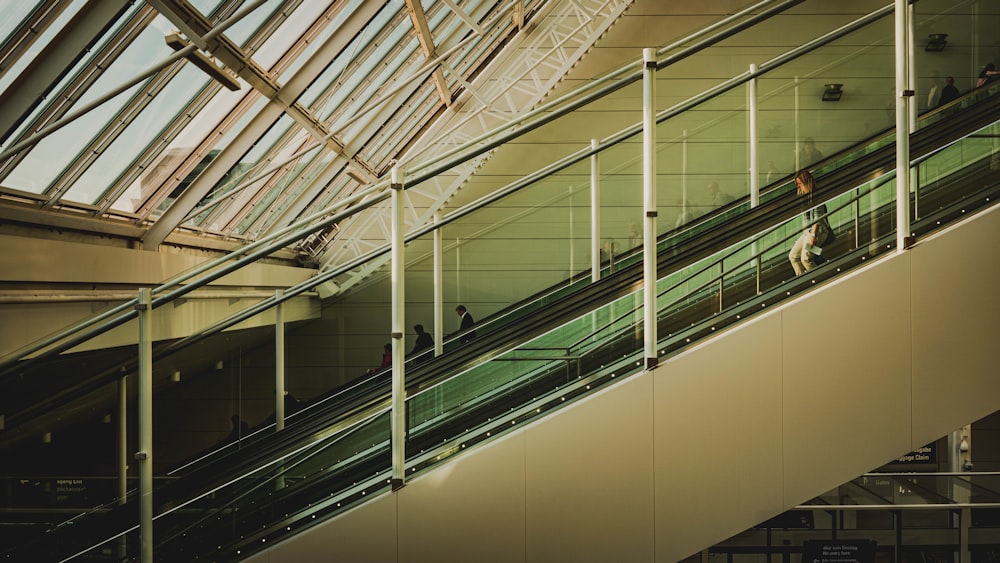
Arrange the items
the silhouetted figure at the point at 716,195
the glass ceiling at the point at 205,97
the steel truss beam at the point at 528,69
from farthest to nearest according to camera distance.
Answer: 1. the steel truss beam at the point at 528,69
2. the glass ceiling at the point at 205,97
3. the silhouetted figure at the point at 716,195

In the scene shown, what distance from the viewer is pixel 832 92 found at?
5.06 m

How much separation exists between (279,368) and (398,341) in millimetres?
767

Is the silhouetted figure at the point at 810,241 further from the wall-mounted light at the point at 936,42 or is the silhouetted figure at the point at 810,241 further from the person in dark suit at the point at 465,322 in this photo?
the person in dark suit at the point at 465,322

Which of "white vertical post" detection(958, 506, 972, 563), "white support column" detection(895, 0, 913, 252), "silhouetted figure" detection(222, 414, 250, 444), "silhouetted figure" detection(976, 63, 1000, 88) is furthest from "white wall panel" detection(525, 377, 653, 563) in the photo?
"white vertical post" detection(958, 506, 972, 563)

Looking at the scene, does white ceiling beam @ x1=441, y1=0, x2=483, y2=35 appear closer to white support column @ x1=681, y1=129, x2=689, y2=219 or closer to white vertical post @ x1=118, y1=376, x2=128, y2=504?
white support column @ x1=681, y1=129, x2=689, y2=219

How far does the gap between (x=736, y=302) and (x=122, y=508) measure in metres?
3.35

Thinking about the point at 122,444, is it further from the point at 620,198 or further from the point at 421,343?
the point at 620,198

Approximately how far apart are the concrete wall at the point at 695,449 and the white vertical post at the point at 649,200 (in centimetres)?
20

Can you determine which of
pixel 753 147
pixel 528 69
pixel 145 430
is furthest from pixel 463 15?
pixel 145 430

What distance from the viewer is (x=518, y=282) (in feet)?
14.4

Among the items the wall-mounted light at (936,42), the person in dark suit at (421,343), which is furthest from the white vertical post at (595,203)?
the wall-mounted light at (936,42)

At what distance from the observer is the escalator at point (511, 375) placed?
3.87m

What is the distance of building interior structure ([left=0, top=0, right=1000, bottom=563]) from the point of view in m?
3.84

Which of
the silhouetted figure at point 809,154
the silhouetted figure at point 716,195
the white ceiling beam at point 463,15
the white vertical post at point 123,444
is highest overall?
the white ceiling beam at point 463,15
